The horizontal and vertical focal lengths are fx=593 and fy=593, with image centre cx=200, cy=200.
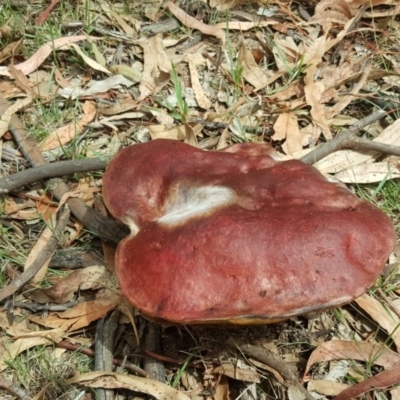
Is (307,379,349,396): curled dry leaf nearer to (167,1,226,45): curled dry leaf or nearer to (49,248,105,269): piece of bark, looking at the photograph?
(49,248,105,269): piece of bark

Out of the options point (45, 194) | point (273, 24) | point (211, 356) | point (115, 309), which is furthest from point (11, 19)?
point (211, 356)

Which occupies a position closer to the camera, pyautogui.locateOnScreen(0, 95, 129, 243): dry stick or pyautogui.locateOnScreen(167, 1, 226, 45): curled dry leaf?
pyautogui.locateOnScreen(0, 95, 129, 243): dry stick

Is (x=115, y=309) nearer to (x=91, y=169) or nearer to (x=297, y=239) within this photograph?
(x=91, y=169)

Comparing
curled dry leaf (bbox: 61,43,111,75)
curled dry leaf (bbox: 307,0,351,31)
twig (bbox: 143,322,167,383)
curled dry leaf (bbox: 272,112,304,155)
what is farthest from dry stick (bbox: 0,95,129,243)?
curled dry leaf (bbox: 307,0,351,31)

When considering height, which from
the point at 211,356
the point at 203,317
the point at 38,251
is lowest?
the point at 211,356

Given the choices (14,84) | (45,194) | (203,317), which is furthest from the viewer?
(14,84)

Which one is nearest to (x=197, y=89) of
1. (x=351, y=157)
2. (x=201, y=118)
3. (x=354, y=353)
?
(x=201, y=118)

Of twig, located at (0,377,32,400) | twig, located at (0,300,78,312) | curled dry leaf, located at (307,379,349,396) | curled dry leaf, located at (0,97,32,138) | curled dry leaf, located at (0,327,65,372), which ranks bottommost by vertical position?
curled dry leaf, located at (307,379,349,396)
